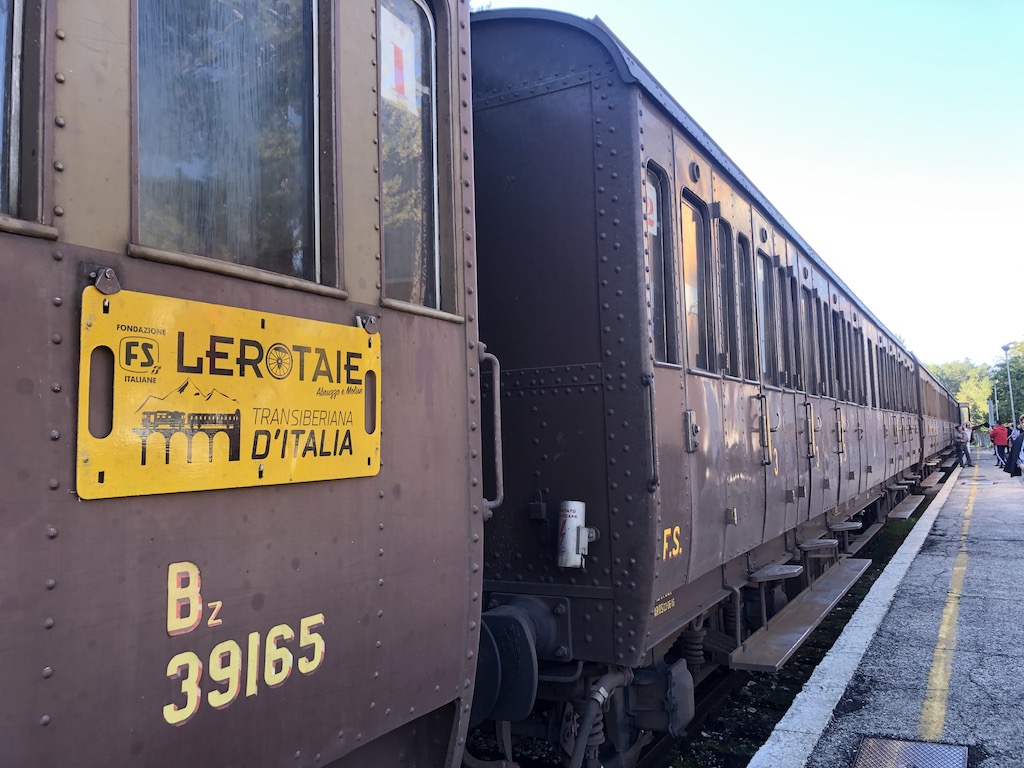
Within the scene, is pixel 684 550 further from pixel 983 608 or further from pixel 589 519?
pixel 983 608

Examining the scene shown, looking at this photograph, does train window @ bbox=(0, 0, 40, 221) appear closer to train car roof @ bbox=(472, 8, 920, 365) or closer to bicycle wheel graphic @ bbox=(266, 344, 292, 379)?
bicycle wheel graphic @ bbox=(266, 344, 292, 379)

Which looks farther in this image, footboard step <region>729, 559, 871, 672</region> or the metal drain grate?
footboard step <region>729, 559, 871, 672</region>

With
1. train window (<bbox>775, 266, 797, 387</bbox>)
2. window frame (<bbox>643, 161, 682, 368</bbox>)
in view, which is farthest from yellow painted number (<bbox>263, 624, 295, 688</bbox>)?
train window (<bbox>775, 266, 797, 387</bbox>)

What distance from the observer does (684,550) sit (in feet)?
13.1

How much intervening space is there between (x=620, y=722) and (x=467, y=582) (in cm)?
192

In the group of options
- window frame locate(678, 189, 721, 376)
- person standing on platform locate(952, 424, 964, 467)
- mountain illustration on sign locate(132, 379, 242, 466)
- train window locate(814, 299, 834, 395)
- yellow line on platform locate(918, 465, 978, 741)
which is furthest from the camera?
person standing on platform locate(952, 424, 964, 467)

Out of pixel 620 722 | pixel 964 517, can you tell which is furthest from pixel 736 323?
pixel 964 517

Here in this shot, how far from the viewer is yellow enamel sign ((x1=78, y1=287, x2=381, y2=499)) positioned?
5.14ft

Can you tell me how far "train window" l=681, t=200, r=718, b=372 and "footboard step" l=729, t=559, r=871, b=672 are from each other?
1738 millimetres

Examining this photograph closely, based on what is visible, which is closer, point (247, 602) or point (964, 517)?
point (247, 602)

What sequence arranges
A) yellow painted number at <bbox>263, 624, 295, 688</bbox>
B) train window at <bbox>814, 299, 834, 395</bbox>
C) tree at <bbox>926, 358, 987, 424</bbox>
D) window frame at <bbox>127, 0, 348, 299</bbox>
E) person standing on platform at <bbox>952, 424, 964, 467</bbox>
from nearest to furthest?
yellow painted number at <bbox>263, 624, 295, 688</bbox> < window frame at <bbox>127, 0, 348, 299</bbox> < train window at <bbox>814, 299, 834, 395</bbox> < person standing on platform at <bbox>952, 424, 964, 467</bbox> < tree at <bbox>926, 358, 987, 424</bbox>

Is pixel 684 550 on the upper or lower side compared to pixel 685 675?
upper

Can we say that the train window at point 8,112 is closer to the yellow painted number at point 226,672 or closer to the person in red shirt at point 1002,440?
the yellow painted number at point 226,672

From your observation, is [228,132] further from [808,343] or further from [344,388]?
[808,343]
